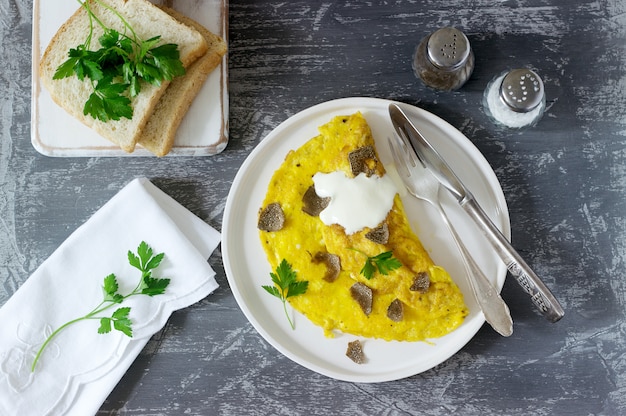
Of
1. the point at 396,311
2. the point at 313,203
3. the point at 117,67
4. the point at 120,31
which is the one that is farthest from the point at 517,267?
the point at 120,31

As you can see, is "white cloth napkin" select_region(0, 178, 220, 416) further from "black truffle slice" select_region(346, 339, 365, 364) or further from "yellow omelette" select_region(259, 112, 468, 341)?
"black truffle slice" select_region(346, 339, 365, 364)

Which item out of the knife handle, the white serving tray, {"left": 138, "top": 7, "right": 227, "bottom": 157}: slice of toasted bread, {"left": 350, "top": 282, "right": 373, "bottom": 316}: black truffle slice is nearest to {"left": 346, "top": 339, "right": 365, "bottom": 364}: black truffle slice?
{"left": 350, "top": 282, "right": 373, "bottom": 316}: black truffle slice

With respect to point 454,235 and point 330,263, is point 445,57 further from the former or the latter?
point 330,263

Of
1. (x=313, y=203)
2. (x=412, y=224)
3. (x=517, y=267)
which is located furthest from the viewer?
(x=412, y=224)

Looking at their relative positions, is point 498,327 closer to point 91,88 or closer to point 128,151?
point 128,151

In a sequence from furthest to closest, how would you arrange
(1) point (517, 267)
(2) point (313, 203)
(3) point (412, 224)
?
1. (3) point (412, 224)
2. (2) point (313, 203)
3. (1) point (517, 267)

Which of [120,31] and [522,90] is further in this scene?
[120,31]

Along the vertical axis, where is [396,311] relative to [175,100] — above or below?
below
